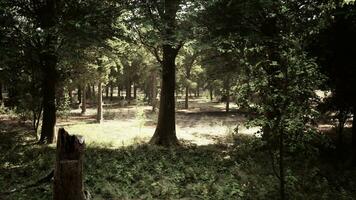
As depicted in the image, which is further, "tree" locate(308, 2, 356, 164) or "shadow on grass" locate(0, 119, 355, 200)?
"tree" locate(308, 2, 356, 164)

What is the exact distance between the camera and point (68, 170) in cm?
496

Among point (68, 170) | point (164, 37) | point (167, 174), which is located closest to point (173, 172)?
point (167, 174)

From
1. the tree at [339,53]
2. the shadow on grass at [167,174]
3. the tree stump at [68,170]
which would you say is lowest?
the shadow on grass at [167,174]

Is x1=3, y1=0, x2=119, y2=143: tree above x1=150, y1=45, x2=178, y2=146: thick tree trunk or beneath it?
above

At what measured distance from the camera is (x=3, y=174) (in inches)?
542

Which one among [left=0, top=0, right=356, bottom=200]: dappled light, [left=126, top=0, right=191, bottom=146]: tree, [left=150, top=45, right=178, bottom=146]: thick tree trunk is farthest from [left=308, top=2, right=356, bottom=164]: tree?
[left=150, top=45, right=178, bottom=146]: thick tree trunk

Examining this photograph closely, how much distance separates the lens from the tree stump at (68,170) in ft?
16.3

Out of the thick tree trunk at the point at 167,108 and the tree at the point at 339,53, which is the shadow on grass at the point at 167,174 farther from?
the tree at the point at 339,53

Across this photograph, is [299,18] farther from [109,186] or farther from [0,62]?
[0,62]

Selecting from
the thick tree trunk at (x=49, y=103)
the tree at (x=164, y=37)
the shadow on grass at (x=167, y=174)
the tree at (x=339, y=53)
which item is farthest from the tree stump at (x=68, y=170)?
the thick tree trunk at (x=49, y=103)

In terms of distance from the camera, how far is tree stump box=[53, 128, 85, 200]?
16.3 ft

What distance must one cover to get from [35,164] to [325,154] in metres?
14.1

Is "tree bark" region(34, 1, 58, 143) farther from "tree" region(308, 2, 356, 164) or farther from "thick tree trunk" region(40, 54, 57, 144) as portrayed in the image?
"tree" region(308, 2, 356, 164)

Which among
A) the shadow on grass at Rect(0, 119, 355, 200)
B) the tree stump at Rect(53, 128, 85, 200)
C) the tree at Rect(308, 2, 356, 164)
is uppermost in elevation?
the tree at Rect(308, 2, 356, 164)
